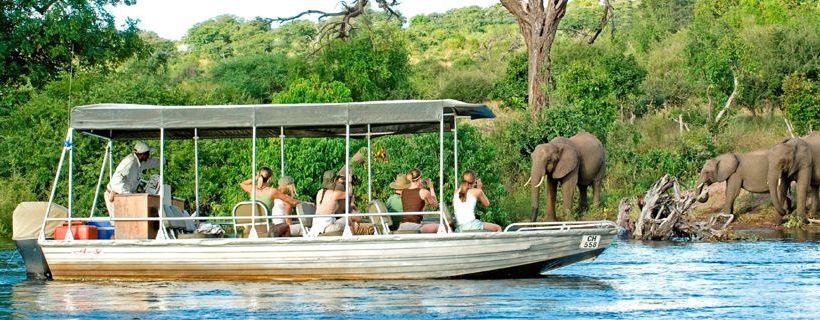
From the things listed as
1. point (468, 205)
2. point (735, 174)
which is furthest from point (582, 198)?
point (468, 205)

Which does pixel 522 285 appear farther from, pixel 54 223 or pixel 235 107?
pixel 54 223

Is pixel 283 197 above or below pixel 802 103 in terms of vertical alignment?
below

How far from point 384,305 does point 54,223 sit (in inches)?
215

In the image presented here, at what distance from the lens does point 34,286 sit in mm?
20625

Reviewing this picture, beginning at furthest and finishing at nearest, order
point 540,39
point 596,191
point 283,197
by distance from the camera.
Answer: point 540,39
point 596,191
point 283,197

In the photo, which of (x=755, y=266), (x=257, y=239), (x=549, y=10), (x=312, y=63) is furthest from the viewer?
(x=312, y=63)

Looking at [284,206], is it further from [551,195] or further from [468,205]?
[551,195]

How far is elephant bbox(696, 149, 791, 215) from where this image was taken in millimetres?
34156

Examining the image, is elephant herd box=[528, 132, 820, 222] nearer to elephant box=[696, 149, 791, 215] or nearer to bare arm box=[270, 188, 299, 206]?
A: elephant box=[696, 149, 791, 215]

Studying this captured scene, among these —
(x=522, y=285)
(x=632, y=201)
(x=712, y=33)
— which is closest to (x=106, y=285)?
(x=522, y=285)

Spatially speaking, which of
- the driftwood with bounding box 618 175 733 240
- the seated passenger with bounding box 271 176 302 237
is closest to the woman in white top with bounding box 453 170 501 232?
the seated passenger with bounding box 271 176 302 237

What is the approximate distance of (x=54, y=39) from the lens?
40750mm

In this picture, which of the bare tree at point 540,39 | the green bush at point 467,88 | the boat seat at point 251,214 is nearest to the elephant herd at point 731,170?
the bare tree at point 540,39

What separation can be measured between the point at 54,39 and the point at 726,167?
17.4 m
